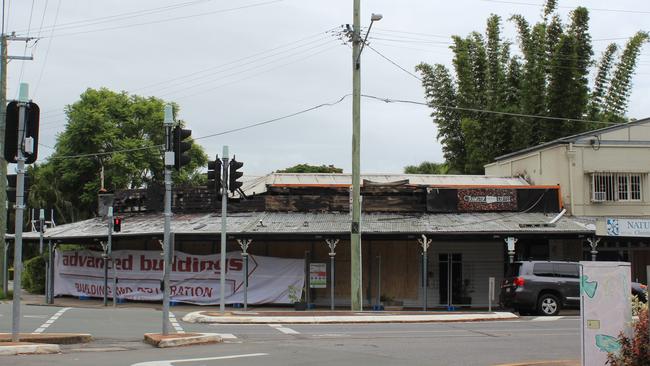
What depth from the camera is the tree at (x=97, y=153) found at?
1996 inches

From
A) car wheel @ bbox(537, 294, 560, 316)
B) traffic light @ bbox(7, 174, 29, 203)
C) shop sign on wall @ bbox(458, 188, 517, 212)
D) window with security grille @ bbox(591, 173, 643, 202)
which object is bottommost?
car wheel @ bbox(537, 294, 560, 316)

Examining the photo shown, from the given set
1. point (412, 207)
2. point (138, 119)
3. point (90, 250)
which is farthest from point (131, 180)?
point (412, 207)

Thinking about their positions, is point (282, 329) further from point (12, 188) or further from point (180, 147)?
point (12, 188)

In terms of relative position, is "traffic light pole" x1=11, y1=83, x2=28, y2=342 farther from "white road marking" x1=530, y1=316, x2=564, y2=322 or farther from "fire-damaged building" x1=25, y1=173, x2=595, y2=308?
"white road marking" x1=530, y1=316, x2=564, y2=322

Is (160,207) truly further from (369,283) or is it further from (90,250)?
(369,283)

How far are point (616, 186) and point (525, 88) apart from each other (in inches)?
502

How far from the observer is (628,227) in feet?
93.1

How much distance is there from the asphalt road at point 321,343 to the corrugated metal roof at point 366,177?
42.8ft

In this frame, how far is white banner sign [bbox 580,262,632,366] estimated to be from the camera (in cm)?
972

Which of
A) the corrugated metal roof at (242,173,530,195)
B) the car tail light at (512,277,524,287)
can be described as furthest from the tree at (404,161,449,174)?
the car tail light at (512,277,524,287)

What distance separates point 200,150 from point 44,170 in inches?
497

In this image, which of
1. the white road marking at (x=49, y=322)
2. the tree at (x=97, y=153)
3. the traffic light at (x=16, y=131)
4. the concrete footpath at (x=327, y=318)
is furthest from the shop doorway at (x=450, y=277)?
the tree at (x=97, y=153)

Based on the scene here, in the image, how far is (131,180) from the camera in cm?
5194

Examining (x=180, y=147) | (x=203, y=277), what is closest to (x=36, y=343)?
(x=180, y=147)
